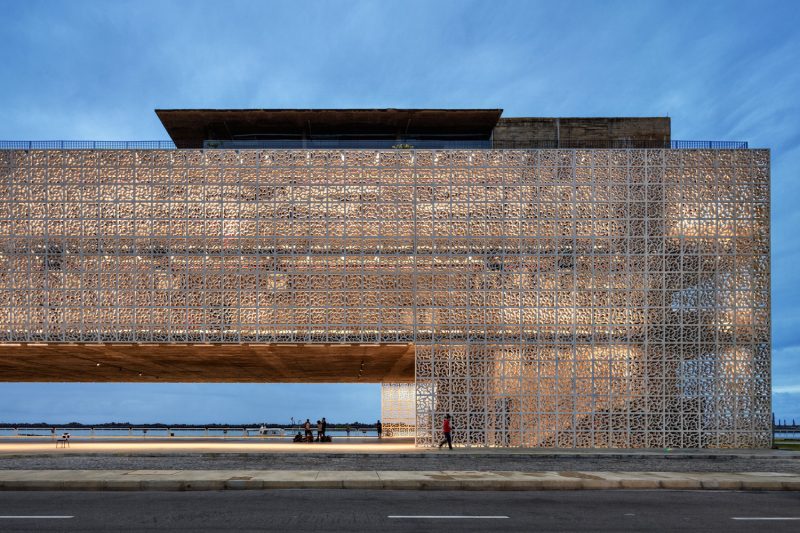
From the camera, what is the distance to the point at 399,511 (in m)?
11.4

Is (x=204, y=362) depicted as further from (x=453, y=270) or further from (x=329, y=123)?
(x=453, y=270)

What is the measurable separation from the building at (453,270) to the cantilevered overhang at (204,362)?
113 cm

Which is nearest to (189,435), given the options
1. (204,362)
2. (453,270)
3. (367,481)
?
(204,362)

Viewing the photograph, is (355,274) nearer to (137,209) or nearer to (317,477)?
(137,209)

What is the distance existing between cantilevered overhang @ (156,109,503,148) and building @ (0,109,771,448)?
3.02 m

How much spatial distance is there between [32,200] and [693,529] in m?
26.2

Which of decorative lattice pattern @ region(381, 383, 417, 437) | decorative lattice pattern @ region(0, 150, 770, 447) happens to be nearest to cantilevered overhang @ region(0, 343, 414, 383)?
decorative lattice pattern @ region(0, 150, 770, 447)

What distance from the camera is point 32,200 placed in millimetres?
27469

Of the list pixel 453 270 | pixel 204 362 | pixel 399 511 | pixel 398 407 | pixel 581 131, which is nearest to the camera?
pixel 399 511

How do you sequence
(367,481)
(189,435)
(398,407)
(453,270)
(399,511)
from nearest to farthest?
(399,511), (367,481), (453,270), (398,407), (189,435)

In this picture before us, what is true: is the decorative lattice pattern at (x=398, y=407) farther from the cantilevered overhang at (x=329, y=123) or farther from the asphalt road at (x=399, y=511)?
the asphalt road at (x=399, y=511)

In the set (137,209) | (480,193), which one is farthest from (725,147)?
(137,209)

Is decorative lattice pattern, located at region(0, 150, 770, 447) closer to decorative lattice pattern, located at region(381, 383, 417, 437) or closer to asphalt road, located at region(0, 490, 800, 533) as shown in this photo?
asphalt road, located at region(0, 490, 800, 533)

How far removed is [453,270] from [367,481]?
13.3 metres
